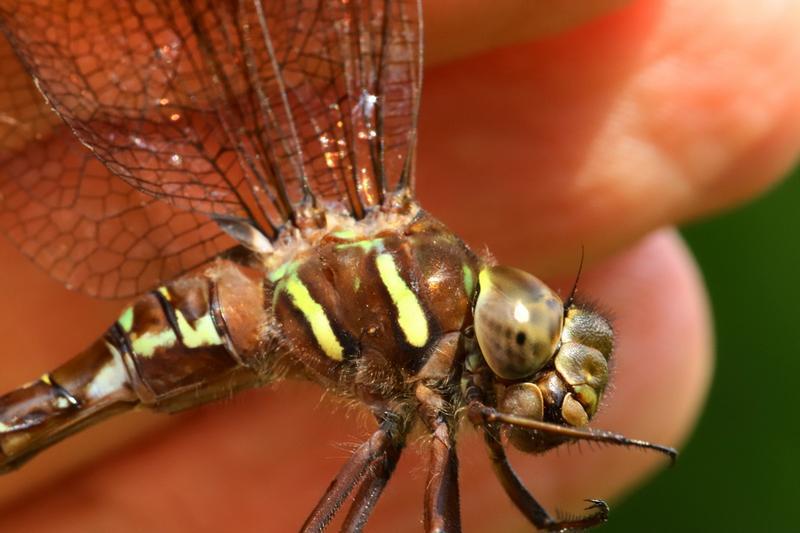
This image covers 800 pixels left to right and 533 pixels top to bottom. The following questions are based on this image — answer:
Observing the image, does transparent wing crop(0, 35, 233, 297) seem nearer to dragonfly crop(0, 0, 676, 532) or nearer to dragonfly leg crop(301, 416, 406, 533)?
dragonfly crop(0, 0, 676, 532)

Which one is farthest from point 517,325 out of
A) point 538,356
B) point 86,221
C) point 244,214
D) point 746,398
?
point 746,398

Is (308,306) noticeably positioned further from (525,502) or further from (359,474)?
(525,502)

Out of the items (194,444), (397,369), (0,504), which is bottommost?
(0,504)

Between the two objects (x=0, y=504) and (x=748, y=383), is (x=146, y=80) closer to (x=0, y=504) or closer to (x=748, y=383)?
(x=0, y=504)

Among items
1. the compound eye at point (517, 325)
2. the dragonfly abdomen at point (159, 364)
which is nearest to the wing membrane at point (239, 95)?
the dragonfly abdomen at point (159, 364)

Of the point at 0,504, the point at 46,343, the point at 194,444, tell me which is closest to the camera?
the point at 46,343

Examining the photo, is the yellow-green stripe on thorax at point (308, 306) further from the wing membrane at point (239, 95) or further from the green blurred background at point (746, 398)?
the green blurred background at point (746, 398)

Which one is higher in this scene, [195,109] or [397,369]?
[195,109]

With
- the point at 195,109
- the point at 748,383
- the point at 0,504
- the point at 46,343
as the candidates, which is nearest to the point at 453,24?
the point at 195,109
